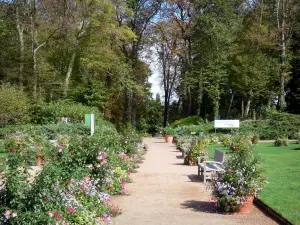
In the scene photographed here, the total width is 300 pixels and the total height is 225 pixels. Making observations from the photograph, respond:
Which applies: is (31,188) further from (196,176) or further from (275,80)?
(275,80)

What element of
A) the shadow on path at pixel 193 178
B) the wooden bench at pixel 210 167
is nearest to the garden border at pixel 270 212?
the wooden bench at pixel 210 167

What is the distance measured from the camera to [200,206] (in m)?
8.85

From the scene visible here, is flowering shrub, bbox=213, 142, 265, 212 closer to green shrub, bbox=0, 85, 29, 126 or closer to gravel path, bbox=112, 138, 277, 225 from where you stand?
gravel path, bbox=112, 138, 277, 225

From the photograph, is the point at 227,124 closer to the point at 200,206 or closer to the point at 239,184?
the point at 200,206

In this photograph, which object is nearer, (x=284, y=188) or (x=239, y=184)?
(x=239, y=184)

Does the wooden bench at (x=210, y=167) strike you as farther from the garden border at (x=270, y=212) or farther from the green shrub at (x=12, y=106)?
the green shrub at (x=12, y=106)

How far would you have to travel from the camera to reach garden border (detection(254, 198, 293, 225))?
7.26 m

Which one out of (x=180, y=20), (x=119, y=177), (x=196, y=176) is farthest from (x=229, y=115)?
(x=119, y=177)

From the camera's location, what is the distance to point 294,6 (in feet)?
127

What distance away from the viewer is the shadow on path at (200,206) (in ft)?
27.7

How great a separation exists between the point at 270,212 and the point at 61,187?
424 centimetres

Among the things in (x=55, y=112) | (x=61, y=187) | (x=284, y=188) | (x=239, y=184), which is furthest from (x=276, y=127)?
(x=61, y=187)

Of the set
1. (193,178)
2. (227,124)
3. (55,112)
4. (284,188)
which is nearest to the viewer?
(284,188)

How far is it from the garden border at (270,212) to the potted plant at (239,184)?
1.08ft
